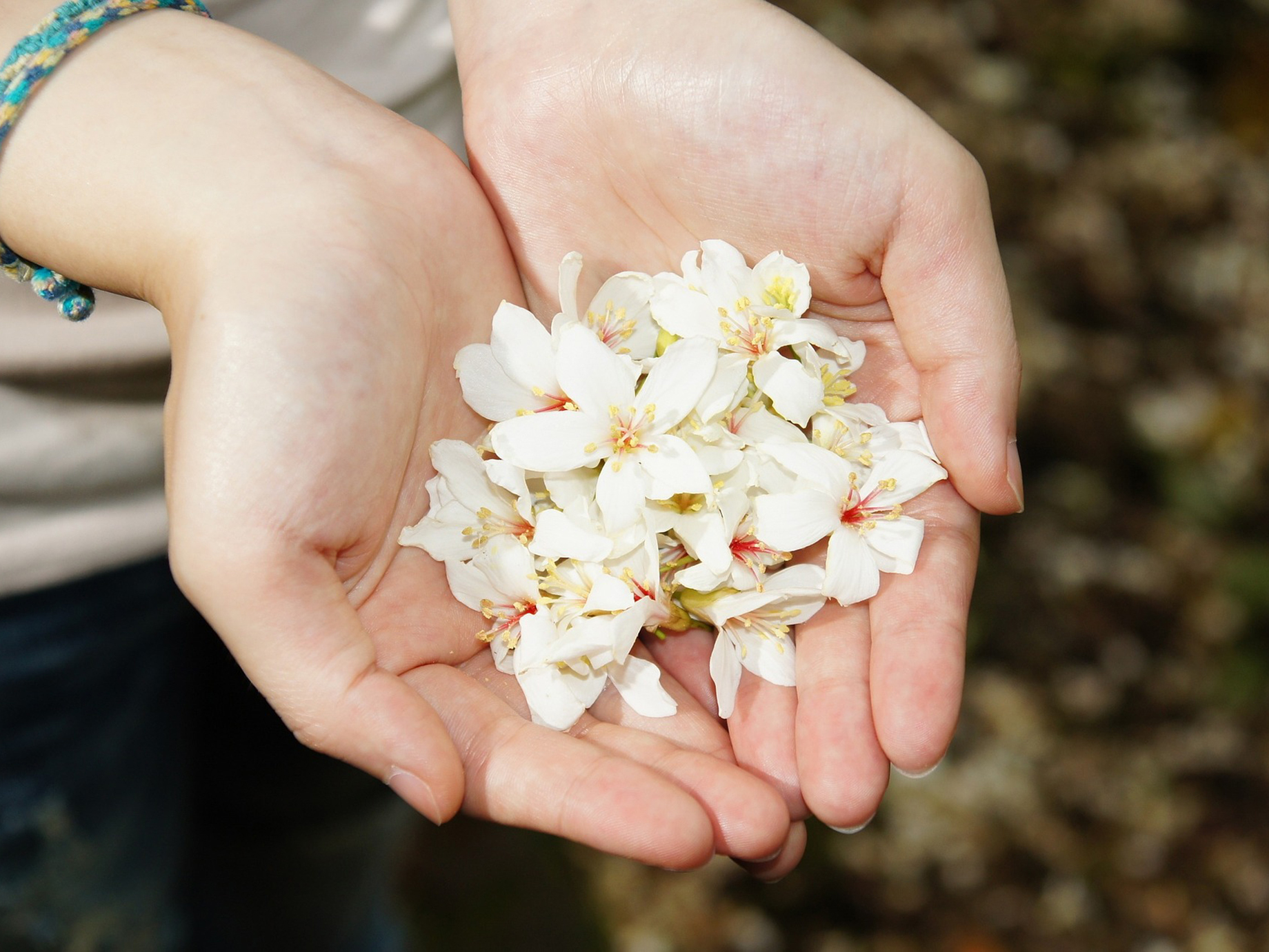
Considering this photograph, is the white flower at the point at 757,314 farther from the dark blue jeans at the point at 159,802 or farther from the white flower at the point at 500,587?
the dark blue jeans at the point at 159,802

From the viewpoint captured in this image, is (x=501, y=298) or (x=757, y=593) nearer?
(x=757, y=593)

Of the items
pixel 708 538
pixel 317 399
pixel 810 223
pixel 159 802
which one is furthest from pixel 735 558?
pixel 159 802

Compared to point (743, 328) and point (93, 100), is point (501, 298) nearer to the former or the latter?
point (743, 328)

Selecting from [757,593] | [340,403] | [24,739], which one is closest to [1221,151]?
[757,593]

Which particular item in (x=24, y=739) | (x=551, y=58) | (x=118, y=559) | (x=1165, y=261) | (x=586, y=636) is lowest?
(x=1165, y=261)

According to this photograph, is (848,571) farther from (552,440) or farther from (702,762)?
(552,440)

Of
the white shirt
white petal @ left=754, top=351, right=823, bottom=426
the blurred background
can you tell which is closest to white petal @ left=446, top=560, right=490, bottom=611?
white petal @ left=754, top=351, right=823, bottom=426

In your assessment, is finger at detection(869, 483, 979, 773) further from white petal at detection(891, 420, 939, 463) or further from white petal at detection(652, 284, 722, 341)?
white petal at detection(652, 284, 722, 341)
